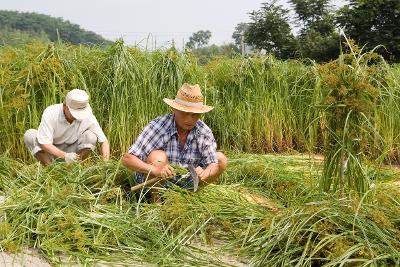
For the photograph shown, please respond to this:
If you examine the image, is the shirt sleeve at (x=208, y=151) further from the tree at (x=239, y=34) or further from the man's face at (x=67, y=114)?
the tree at (x=239, y=34)

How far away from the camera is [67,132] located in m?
4.82

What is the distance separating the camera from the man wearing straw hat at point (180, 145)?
3670 mm

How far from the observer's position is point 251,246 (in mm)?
2893

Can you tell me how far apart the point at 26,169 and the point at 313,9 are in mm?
15673

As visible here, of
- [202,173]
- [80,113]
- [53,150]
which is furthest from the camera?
[80,113]

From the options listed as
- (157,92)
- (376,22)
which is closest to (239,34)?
(376,22)

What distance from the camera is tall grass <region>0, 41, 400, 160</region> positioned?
17.2 feet

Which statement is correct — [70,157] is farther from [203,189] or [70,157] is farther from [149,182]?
[203,189]

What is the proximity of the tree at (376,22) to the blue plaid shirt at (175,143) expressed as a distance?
12374mm

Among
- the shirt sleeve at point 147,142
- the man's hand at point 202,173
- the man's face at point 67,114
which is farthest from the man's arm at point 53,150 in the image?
the man's hand at point 202,173

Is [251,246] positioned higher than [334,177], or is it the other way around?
[334,177]

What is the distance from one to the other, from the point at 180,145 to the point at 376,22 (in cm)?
1329

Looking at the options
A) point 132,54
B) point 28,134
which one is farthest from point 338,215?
point 132,54

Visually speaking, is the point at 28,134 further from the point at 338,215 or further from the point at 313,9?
the point at 313,9
